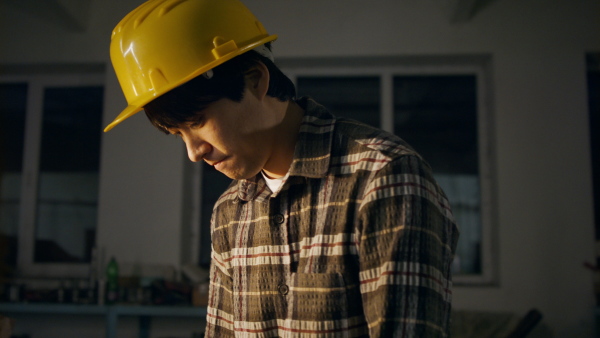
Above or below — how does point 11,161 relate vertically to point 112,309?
above

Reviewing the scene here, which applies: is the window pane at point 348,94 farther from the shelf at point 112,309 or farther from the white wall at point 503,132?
the shelf at point 112,309

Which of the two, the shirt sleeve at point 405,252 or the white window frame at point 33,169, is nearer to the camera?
the shirt sleeve at point 405,252

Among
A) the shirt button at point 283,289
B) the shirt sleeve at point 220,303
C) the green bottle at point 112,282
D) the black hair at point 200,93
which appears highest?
the black hair at point 200,93

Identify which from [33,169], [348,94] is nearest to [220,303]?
[348,94]

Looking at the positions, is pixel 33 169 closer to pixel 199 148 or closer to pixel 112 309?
pixel 112 309

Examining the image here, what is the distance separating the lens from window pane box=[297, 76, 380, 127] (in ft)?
12.5

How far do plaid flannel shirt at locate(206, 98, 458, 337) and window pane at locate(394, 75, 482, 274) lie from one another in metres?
2.75

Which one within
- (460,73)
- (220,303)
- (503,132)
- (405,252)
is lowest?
(220,303)

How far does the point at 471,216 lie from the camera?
3666 mm

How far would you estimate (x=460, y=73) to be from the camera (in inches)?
148

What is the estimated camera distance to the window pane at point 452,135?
3.66m

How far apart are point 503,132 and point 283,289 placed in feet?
9.59

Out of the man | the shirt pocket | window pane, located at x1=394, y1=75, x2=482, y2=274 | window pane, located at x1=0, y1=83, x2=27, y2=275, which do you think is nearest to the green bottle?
window pane, located at x1=0, y1=83, x2=27, y2=275

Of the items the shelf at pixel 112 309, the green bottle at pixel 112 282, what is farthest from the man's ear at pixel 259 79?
the green bottle at pixel 112 282
